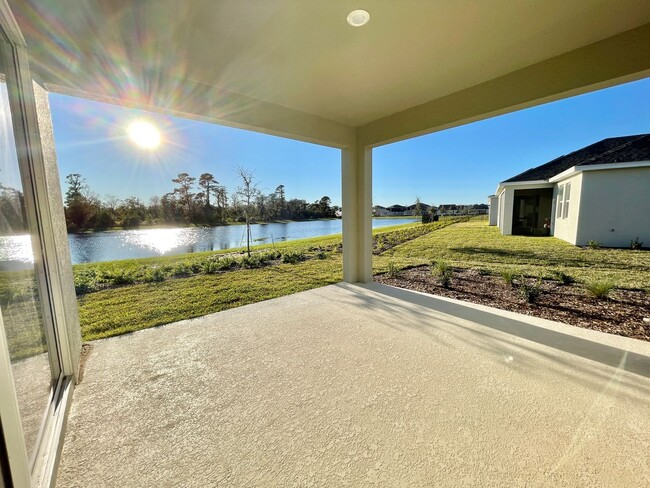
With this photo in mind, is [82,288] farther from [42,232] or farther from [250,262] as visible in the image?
[42,232]

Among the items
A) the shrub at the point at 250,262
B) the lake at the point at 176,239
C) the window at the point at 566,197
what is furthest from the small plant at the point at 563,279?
the shrub at the point at 250,262

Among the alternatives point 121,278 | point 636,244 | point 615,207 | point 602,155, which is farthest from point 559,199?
point 121,278

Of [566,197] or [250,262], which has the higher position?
[566,197]

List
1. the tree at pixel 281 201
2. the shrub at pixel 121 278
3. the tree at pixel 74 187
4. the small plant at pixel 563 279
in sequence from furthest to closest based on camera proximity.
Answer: the tree at pixel 281 201 < the shrub at pixel 121 278 < the small plant at pixel 563 279 < the tree at pixel 74 187

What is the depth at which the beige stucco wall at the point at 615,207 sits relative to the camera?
5.94 meters

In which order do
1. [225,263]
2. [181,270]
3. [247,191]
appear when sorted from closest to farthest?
1. [181,270]
2. [225,263]
3. [247,191]

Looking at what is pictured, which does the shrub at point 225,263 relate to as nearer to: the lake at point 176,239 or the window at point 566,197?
the lake at point 176,239

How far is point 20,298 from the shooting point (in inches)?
51.4

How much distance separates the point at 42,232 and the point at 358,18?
2647mm

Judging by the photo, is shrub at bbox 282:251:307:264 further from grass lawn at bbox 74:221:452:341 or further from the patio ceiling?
the patio ceiling

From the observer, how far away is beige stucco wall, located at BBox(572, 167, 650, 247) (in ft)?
19.5

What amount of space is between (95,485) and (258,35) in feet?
9.41

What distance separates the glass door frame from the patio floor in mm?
115

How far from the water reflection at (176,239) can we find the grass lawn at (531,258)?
190cm
